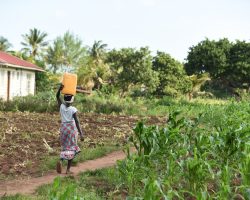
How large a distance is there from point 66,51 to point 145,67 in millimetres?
26559

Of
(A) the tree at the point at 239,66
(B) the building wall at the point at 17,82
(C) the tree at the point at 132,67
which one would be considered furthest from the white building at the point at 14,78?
(A) the tree at the point at 239,66

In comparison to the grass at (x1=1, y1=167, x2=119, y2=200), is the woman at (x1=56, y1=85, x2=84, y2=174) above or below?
above

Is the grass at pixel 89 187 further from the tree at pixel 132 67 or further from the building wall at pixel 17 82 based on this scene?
Answer: the tree at pixel 132 67

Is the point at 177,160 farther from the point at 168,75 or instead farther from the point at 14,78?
the point at 168,75

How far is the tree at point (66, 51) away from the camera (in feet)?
167

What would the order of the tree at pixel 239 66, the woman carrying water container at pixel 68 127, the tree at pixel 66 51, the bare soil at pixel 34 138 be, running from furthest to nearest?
the tree at pixel 66 51 < the tree at pixel 239 66 < the bare soil at pixel 34 138 < the woman carrying water container at pixel 68 127

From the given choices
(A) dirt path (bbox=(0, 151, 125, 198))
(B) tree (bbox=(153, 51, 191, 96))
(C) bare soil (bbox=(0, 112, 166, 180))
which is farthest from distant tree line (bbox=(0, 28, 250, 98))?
(A) dirt path (bbox=(0, 151, 125, 198))

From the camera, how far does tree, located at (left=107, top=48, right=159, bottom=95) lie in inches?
1161

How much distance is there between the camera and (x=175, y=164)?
19.9ft

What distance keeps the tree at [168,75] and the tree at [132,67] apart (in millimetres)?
2786

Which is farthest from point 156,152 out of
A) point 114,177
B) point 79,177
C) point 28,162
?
point 28,162

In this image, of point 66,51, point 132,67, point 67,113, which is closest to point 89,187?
point 67,113

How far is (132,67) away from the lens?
2978 centimetres

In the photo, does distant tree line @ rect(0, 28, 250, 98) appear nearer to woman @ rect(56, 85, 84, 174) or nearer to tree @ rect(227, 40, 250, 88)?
tree @ rect(227, 40, 250, 88)
